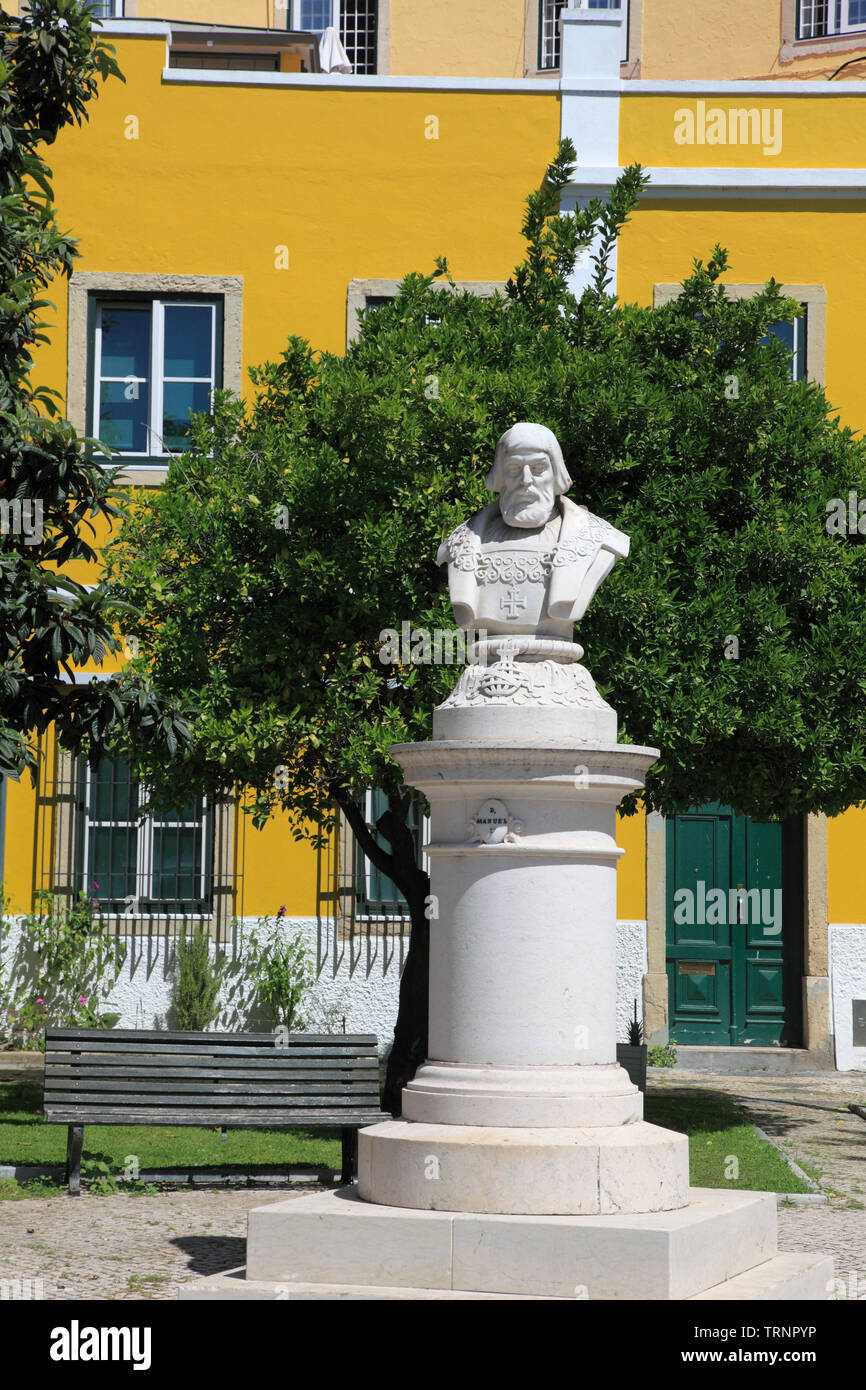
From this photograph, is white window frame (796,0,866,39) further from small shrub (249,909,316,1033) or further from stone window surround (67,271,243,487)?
small shrub (249,909,316,1033)

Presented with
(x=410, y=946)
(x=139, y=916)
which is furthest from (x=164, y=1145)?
(x=139, y=916)

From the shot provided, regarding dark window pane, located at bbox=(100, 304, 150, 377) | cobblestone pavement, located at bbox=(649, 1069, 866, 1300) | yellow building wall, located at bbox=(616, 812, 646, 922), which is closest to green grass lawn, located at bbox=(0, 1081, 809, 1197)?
cobblestone pavement, located at bbox=(649, 1069, 866, 1300)

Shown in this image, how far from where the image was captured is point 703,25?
20094mm

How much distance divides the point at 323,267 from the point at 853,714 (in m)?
8.02

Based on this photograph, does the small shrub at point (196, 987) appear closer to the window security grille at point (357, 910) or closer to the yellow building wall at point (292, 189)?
the window security grille at point (357, 910)

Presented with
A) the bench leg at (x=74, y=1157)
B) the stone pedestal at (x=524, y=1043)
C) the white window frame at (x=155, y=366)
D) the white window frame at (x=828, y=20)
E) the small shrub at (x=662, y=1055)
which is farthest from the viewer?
the white window frame at (x=828, y=20)

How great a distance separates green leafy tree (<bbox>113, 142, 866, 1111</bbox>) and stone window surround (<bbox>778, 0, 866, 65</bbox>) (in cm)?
1048

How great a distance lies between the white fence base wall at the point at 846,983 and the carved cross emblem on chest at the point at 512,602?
10.1 m

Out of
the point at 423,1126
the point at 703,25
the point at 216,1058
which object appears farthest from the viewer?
the point at 703,25

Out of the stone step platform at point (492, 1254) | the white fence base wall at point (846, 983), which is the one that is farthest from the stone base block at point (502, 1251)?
the white fence base wall at point (846, 983)

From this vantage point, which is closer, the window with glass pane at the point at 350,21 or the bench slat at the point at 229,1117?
the bench slat at the point at 229,1117

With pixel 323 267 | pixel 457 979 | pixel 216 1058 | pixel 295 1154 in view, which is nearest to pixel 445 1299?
pixel 457 979

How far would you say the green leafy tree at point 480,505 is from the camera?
393 inches

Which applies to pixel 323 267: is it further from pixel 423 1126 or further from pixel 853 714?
pixel 423 1126
